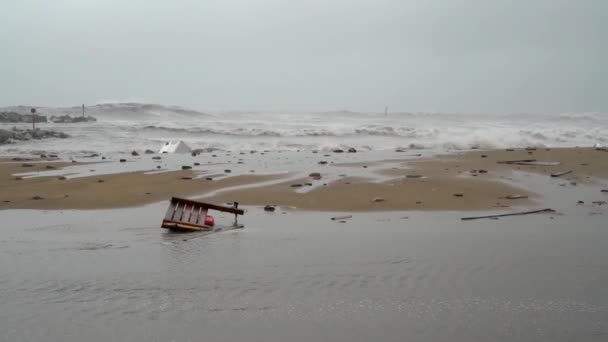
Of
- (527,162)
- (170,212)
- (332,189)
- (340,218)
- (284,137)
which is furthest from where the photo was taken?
(284,137)

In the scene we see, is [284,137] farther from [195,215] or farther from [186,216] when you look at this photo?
[186,216]

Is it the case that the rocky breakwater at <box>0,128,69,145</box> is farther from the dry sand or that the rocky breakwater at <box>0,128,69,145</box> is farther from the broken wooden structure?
the broken wooden structure

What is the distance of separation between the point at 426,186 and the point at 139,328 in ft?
26.4

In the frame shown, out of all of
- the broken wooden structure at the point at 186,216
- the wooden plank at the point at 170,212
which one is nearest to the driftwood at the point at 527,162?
the broken wooden structure at the point at 186,216

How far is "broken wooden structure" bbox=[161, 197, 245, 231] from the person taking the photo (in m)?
7.38

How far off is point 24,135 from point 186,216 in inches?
772

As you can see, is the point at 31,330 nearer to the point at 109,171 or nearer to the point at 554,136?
the point at 109,171

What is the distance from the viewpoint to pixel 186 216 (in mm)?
7621

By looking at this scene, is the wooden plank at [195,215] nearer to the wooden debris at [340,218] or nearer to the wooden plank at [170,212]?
the wooden plank at [170,212]

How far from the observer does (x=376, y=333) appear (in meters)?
4.12

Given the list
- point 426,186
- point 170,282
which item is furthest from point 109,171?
point 170,282

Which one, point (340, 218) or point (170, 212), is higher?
point (170, 212)

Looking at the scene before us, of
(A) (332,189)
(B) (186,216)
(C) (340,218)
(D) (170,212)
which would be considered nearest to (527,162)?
(A) (332,189)

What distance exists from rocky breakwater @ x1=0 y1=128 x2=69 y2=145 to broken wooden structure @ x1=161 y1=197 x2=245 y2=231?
17902 millimetres
